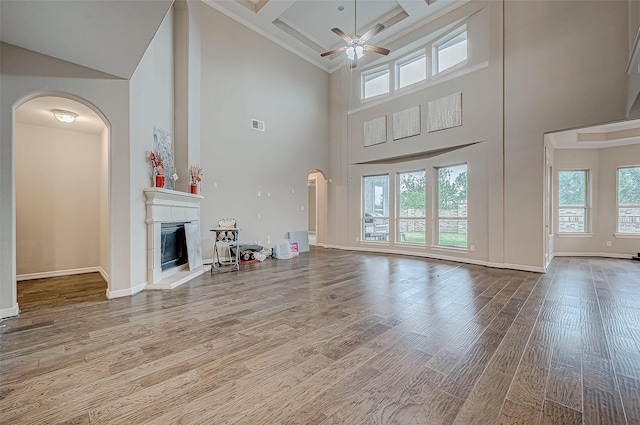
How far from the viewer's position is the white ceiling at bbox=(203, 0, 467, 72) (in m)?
6.32

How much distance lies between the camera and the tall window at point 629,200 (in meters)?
6.57

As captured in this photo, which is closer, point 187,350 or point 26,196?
point 187,350

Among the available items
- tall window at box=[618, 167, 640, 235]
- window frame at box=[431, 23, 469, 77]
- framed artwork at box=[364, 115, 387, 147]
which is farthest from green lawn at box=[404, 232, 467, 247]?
tall window at box=[618, 167, 640, 235]

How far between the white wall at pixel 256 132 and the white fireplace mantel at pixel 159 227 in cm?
131

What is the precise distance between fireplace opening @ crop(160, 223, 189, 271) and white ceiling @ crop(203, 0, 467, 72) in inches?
197

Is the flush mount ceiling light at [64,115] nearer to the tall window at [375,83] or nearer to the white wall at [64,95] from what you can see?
the white wall at [64,95]

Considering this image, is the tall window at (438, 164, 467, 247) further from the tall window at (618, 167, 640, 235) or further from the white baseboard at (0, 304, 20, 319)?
the white baseboard at (0, 304, 20, 319)

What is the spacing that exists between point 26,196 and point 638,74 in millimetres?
8858

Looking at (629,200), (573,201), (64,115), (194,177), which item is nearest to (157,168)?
(194,177)

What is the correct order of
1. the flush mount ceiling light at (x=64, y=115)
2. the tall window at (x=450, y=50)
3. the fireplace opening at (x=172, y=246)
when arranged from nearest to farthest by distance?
1. the flush mount ceiling light at (x=64, y=115)
2. the fireplace opening at (x=172, y=246)
3. the tall window at (x=450, y=50)

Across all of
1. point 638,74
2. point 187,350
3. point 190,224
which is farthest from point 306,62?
point 187,350

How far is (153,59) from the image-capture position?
439 centimetres

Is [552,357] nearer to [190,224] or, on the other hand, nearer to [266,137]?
[190,224]

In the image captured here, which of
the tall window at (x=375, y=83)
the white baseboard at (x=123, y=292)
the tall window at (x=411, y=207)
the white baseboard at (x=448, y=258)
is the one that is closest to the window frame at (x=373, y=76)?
the tall window at (x=375, y=83)
